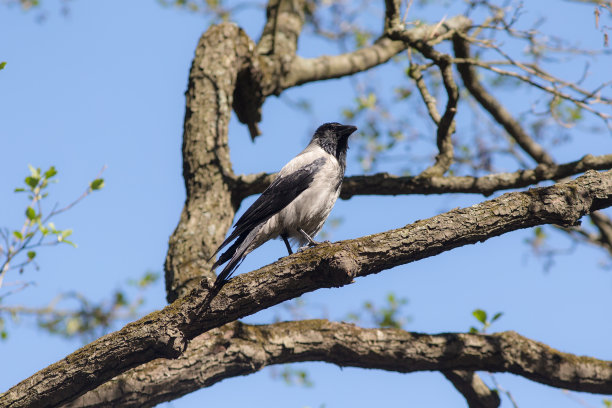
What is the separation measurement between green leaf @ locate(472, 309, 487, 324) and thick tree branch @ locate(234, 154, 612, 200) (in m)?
1.25

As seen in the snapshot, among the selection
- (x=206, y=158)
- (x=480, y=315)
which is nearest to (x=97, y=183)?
(x=206, y=158)

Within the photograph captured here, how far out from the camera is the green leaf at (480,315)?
16.4 ft

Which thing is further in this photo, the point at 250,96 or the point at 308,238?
the point at 250,96

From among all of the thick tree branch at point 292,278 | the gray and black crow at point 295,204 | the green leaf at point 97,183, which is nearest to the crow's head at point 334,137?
the gray and black crow at point 295,204

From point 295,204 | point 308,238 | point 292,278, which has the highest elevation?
point 295,204

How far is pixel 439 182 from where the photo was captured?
18.5 ft

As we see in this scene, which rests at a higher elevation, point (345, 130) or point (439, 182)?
point (345, 130)

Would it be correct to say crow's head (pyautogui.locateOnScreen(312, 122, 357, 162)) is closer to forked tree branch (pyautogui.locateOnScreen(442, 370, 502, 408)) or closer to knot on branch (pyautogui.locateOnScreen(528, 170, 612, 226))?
forked tree branch (pyautogui.locateOnScreen(442, 370, 502, 408))

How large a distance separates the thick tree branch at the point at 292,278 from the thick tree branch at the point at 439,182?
200 cm

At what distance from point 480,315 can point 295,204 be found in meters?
1.86

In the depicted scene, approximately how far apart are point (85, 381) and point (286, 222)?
2.16 meters

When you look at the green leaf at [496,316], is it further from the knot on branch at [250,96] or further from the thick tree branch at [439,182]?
the knot on branch at [250,96]

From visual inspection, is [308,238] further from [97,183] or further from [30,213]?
[30,213]

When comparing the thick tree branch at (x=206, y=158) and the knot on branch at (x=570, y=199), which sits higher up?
the thick tree branch at (x=206, y=158)
